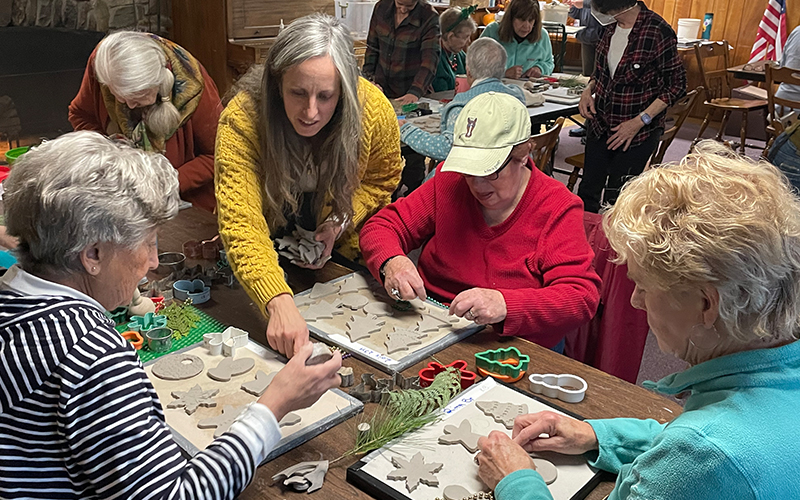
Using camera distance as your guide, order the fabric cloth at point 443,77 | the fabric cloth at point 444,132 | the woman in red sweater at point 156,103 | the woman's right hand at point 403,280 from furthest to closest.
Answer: the fabric cloth at point 443,77 → the fabric cloth at point 444,132 → the woman in red sweater at point 156,103 → the woman's right hand at point 403,280

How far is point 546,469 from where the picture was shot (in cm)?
122

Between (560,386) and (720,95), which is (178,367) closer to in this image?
A: (560,386)

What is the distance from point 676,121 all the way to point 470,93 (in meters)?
1.85

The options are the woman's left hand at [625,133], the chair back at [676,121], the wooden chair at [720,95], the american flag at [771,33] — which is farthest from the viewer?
the american flag at [771,33]

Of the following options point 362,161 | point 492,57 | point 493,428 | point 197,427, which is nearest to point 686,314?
point 493,428

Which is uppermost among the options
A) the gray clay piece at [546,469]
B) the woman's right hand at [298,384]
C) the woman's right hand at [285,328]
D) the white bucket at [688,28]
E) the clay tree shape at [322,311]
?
the white bucket at [688,28]

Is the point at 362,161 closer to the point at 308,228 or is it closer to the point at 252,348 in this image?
the point at 308,228

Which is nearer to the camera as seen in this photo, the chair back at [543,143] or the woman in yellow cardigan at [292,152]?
the woman in yellow cardigan at [292,152]

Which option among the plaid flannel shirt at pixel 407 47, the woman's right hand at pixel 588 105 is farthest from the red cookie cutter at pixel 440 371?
the plaid flannel shirt at pixel 407 47

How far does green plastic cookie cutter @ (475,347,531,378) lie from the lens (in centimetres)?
151

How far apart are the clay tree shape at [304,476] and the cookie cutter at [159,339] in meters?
0.54

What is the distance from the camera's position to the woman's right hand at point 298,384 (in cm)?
117

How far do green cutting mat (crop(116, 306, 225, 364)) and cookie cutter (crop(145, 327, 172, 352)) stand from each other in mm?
10

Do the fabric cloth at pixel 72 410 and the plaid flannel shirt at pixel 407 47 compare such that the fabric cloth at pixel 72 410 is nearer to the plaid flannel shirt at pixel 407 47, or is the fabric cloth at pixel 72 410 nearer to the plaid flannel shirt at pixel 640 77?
the plaid flannel shirt at pixel 640 77
